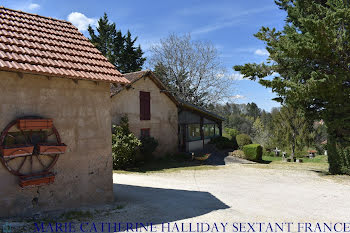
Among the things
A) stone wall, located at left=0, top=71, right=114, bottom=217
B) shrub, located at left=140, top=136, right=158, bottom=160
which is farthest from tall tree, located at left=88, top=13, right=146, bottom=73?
stone wall, located at left=0, top=71, right=114, bottom=217

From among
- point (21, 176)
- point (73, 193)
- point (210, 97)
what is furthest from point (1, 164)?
point (210, 97)

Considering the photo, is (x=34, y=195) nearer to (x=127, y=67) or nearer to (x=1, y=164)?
(x=1, y=164)

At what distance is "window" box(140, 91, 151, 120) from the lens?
18.4 metres

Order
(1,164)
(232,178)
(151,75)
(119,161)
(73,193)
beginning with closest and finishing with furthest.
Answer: (1,164) → (73,193) → (232,178) → (119,161) → (151,75)

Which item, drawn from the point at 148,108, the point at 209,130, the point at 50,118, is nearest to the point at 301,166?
the point at 209,130

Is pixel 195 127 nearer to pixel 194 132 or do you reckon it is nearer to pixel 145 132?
pixel 194 132

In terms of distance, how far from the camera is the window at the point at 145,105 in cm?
1838

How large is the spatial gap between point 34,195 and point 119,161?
946 cm

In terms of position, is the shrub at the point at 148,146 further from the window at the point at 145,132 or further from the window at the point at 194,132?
the window at the point at 194,132

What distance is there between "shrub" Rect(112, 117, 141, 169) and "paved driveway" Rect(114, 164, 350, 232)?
2.94 meters

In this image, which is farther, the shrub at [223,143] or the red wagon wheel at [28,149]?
the shrub at [223,143]

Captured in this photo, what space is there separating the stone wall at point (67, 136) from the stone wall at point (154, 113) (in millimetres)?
9246

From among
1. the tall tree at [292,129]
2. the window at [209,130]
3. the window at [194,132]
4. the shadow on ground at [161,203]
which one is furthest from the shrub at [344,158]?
the window at [209,130]

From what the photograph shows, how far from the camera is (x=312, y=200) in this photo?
28.6 feet
